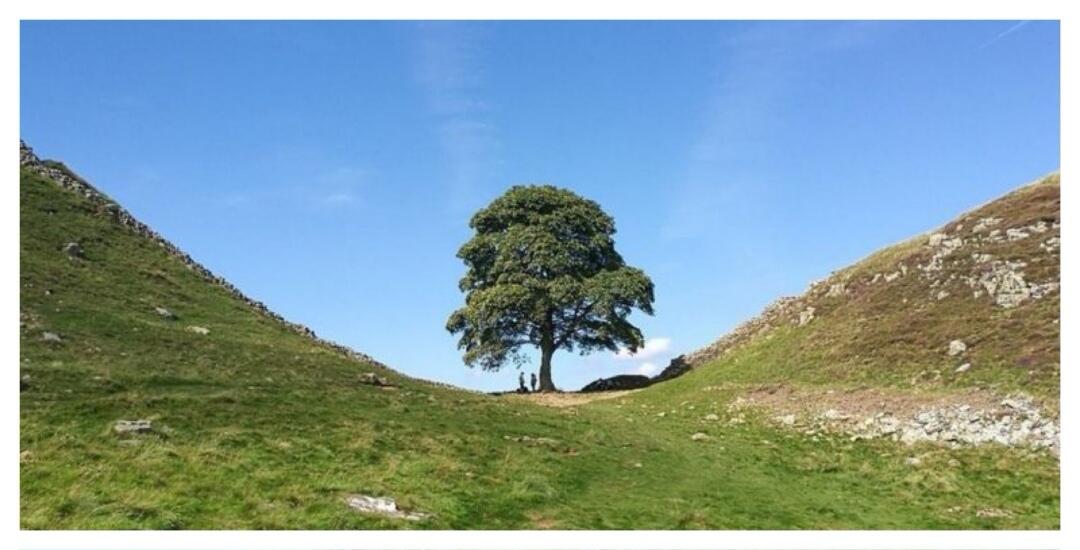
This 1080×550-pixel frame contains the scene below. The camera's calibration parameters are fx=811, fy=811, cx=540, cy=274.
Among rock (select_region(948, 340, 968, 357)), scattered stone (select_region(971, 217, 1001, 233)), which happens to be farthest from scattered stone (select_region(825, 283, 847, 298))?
rock (select_region(948, 340, 968, 357))

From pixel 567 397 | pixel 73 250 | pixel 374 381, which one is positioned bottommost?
pixel 567 397

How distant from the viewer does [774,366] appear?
46125 millimetres

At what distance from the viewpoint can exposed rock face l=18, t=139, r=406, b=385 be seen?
50.9m

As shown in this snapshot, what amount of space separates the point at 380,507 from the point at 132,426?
316 inches

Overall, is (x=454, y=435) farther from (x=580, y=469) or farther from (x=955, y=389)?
(x=955, y=389)

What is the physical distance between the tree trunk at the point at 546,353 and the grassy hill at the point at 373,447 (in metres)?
16.6

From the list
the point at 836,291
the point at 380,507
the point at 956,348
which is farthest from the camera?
the point at 836,291

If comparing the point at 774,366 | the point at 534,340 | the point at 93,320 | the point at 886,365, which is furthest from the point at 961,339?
the point at 93,320

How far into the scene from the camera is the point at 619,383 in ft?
199

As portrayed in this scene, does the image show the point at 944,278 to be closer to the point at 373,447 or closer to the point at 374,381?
the point at 374,381

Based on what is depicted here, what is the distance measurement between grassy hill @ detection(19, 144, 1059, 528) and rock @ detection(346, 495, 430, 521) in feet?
0.91

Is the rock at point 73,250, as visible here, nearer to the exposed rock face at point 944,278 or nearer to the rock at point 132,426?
the rock at point 132,426

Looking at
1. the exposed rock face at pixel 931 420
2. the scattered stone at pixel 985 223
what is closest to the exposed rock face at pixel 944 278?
the scattered stone at pixel 985 223

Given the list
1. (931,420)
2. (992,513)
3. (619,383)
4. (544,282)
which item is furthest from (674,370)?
(992,513)
